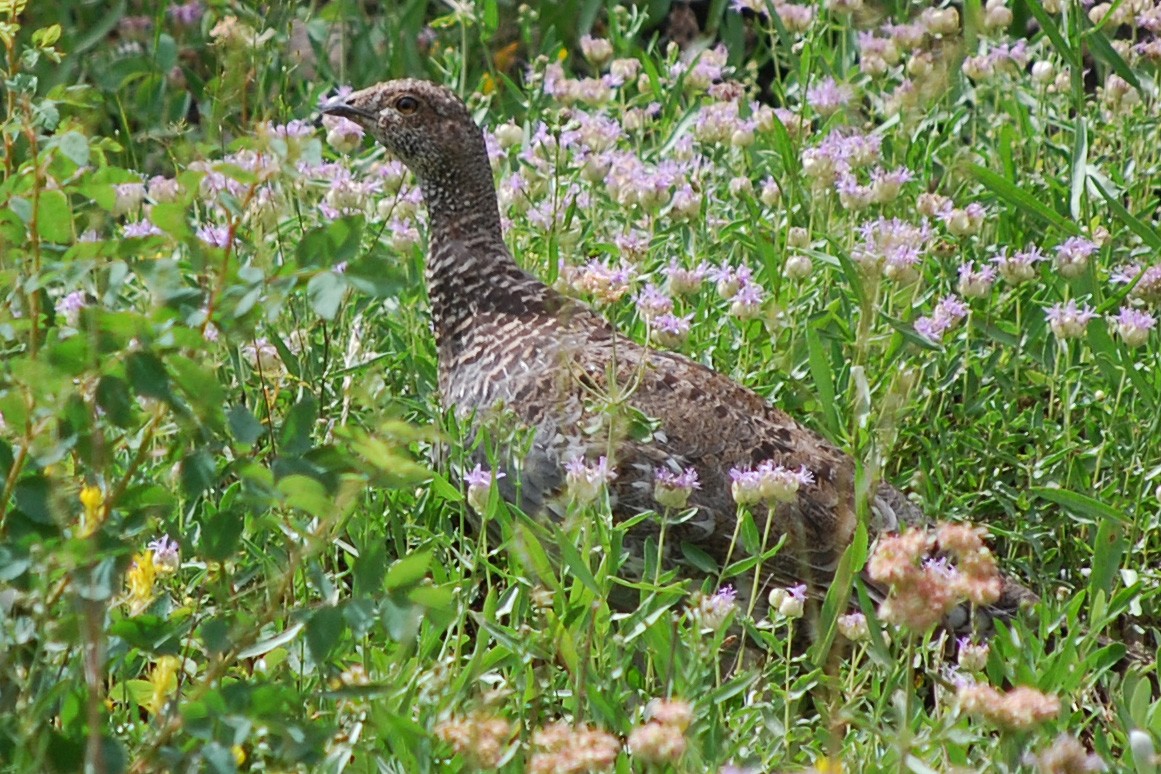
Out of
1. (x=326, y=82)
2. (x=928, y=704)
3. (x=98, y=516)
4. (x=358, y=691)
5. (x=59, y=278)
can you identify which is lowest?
(x=928, y=704)

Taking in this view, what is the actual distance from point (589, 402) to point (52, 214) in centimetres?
147

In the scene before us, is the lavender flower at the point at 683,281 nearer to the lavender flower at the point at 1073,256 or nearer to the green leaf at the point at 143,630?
the lavender flower at the point at 1073,256

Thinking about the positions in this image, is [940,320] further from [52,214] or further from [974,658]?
[52,214]

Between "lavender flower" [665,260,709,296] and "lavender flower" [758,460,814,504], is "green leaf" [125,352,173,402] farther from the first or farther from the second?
"lavender flower" [665,260,709,296]

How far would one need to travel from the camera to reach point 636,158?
4.57 meters

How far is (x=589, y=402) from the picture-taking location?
3.56 m

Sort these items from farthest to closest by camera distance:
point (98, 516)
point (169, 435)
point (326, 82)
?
point (326, 82) < point (169, 435) < point (98, 516)

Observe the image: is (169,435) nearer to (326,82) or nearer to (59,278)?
(59,278)

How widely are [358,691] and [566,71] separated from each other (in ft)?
12.9

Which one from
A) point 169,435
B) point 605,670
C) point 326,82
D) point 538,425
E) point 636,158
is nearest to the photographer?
point 605,670

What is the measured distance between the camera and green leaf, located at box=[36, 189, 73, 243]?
2.30 metres

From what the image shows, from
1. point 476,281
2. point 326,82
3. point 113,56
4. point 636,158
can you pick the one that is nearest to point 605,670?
point 476,281

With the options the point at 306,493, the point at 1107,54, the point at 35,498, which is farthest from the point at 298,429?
the point at 1107,54

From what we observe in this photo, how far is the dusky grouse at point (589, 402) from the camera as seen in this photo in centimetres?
357
